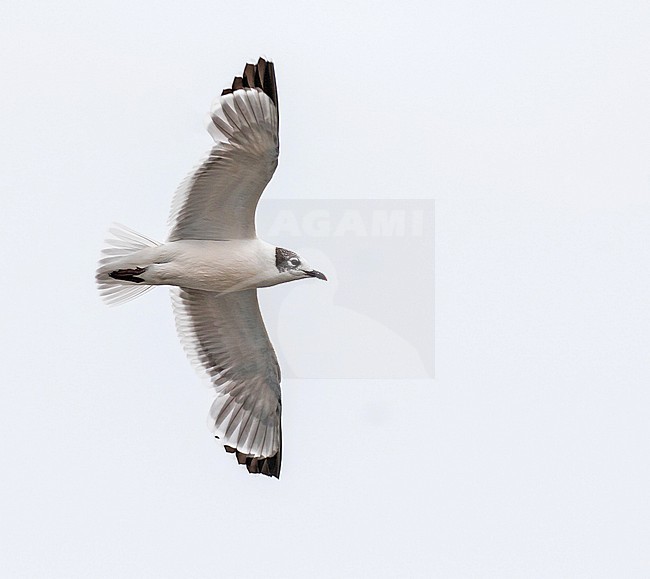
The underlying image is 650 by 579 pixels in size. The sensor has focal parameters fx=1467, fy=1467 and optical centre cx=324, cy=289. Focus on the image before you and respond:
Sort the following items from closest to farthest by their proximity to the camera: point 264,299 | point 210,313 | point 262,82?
point 262,82
point 210,313
point 264,299

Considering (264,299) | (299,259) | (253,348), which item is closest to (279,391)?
(253,348)

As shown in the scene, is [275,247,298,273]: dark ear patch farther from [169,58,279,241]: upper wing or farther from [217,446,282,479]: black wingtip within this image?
[217,446,282,479]: black wingtip

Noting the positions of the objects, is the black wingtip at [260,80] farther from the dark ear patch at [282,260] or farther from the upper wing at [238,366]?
the upper wing at [238,366]

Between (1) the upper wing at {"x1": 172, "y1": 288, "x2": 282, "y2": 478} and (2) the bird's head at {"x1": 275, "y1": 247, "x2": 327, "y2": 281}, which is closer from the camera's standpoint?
(2) the bird's head at {"x1": 275, "y1": 247, "x2": 327, "y2": 281}

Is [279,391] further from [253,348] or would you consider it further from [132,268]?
[132,268]

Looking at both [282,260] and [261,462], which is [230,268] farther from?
[261,462]

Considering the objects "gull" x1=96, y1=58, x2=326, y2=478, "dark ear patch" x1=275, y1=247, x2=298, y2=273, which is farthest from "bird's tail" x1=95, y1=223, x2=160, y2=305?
"dark ear patch" x1=275, y1=247, x2=298, y2=273

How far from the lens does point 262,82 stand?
6238 mm

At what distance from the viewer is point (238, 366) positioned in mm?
7070

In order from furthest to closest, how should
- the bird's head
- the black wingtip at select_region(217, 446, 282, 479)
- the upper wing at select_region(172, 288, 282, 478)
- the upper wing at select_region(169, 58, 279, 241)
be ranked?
the black wingtip at select_region(217, 446, 282, 479)
the upper wing at select_region(172, 288, 282, 478)
the bird's head
the upper wing at select_region(169, 58, 279, 241)

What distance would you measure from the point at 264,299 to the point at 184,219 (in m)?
1.88

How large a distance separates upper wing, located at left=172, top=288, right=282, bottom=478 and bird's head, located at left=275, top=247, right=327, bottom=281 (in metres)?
0.38

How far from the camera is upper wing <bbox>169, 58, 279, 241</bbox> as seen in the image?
245 inches

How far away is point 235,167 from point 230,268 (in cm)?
48
